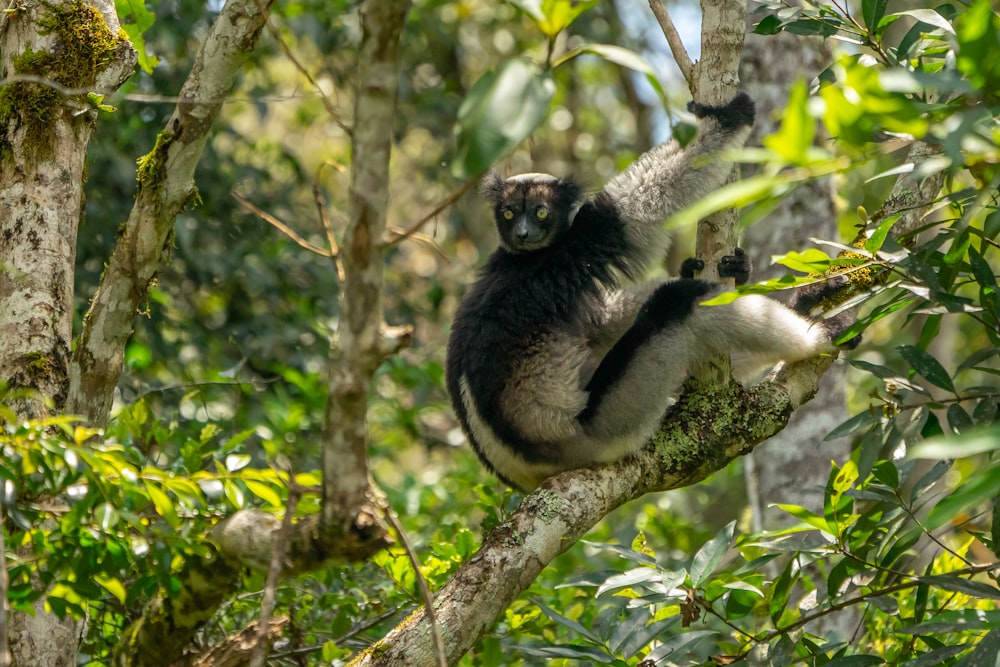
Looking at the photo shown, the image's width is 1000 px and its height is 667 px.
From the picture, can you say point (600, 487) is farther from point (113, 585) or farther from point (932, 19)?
point (932, 19)

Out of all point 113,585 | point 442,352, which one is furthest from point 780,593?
point 442,352

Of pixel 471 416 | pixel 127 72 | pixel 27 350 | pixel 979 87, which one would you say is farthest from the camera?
pixel 471 416

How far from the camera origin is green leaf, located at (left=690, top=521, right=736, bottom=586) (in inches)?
129

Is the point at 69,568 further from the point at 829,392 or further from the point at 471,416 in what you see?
the point at 829,392

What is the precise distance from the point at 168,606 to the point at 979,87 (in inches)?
120

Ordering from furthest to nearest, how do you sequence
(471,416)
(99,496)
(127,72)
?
1. (471,416)
2. (127,72)
3. (99,496)

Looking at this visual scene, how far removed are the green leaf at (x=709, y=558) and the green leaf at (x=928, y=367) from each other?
879mm

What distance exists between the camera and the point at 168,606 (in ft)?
11.2

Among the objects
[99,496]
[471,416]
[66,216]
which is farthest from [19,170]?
[471,416]

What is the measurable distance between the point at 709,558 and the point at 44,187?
110 inches

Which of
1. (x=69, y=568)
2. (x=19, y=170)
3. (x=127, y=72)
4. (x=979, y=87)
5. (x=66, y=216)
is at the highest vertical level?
(x=127, y=72)

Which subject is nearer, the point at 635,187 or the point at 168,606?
the point at 168,606

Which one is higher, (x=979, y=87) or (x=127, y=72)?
(x=127, y=72)

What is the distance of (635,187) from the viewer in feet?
15.7
